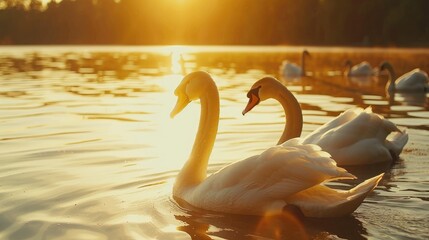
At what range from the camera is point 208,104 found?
716 cm

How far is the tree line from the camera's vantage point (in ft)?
235

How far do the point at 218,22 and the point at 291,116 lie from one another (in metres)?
97.4

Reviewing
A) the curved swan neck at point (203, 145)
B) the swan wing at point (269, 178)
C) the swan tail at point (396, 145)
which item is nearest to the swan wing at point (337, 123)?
the swan tail at point (396, 145)

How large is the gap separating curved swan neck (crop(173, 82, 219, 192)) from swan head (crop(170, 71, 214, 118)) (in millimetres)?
62

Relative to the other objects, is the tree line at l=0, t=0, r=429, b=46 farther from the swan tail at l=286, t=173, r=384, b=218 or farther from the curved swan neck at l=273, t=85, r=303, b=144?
the swan tail at l=286, t=173, r=384, b=218

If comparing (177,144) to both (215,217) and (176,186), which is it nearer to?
(176,186)

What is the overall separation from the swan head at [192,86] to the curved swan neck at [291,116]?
1930mm

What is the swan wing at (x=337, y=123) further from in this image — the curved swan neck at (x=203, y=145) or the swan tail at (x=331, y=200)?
the swan tail at (x=331, y=200)

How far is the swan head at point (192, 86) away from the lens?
23.3 feet

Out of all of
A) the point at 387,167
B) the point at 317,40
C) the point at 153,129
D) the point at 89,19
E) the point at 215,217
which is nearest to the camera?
the point at 215,217

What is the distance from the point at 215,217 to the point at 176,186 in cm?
87

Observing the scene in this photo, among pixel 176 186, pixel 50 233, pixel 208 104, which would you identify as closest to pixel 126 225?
pixel 50 233

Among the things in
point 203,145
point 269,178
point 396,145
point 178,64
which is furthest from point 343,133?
point 178,64

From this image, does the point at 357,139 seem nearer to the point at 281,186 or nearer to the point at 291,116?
the point at 291,116
